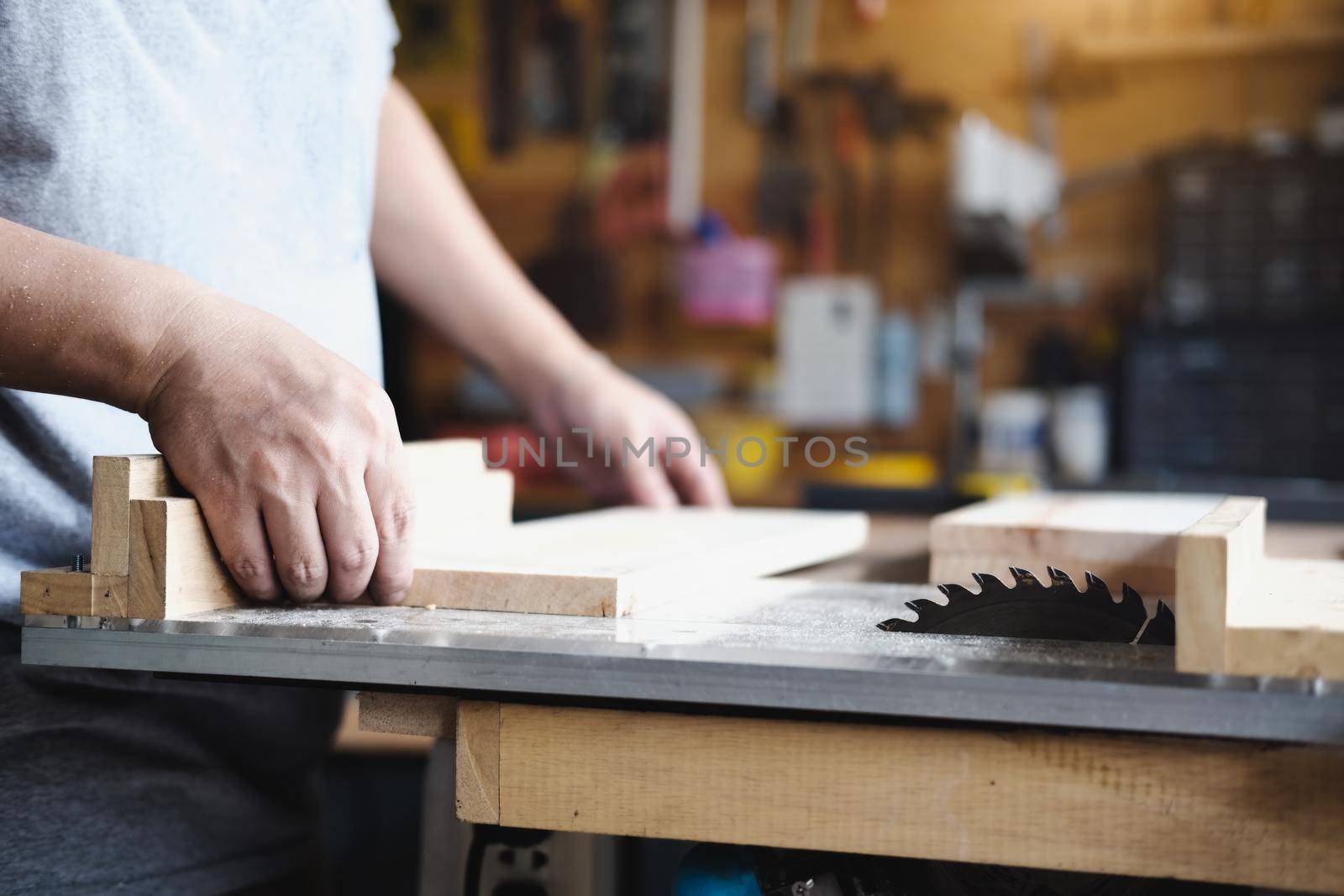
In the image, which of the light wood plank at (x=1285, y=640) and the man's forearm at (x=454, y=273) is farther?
the man's forearm at (x=454, y=273)

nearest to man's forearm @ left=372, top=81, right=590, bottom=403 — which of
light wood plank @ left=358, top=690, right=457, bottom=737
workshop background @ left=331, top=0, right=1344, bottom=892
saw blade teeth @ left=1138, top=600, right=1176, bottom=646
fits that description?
light wood plank @ left=358, top=690, right=457, bottom=737

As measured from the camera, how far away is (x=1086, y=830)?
0.56m

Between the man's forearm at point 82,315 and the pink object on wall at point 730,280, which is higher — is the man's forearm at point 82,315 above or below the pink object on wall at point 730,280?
below

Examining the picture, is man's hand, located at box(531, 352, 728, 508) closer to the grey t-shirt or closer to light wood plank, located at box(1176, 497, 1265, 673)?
the grey t-shirt

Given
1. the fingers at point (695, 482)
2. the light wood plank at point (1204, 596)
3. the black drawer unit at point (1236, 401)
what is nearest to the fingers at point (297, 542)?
the light wood plank at point (1204, 596)

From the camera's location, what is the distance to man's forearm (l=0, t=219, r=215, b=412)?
2.21 feet

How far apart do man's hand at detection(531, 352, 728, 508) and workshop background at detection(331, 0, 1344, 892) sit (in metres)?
1.43

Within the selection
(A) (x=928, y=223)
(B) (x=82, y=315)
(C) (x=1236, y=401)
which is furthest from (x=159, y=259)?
(A) (x=928, y=223)

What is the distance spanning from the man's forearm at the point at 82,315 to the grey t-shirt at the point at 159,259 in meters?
0.06

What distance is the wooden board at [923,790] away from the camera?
54 cm

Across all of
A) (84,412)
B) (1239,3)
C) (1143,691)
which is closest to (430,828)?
(84,412)

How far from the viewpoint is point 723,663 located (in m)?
0.57

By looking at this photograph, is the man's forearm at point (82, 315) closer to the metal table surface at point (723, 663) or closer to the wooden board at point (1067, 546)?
the metal table surface at point (723, 663)

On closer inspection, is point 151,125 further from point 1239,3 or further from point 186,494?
point 1239,3
